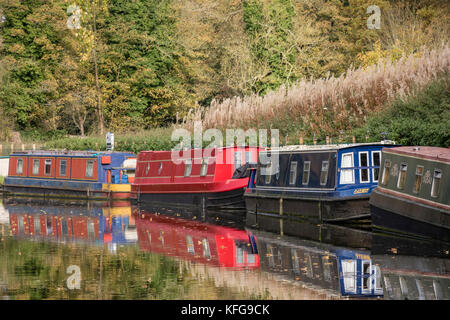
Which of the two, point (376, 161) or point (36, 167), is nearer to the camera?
point (376, 161)

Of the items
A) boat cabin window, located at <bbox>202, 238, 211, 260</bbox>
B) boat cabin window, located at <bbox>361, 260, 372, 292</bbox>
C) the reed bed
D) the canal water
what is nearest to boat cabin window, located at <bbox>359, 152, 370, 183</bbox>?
the canal water

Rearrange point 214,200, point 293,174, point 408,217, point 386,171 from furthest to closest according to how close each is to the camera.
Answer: point 214,200 < point 293,174 < point 386,171 < point 408,217

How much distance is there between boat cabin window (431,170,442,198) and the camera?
18475 millimetres

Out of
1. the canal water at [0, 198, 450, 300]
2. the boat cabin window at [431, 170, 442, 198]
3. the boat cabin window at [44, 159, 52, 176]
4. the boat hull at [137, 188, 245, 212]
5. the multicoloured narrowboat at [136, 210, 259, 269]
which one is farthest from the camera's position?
the boat cabin window at [44, 159, 52, 176]

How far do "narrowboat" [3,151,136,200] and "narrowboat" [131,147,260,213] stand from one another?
2109 mm

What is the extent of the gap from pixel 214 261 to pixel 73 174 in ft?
64.7

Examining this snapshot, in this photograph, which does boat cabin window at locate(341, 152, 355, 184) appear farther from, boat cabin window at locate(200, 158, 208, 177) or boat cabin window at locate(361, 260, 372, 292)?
boat cabin window at locate(200, 158, 208, 177)

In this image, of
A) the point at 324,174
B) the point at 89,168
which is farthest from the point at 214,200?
the point at 89,168

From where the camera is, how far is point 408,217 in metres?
19.2

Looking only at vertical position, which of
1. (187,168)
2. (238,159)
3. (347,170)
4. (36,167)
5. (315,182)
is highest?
(238,159)

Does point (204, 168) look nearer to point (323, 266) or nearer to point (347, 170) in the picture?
point (347, 170)
